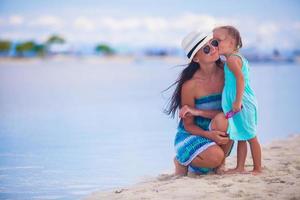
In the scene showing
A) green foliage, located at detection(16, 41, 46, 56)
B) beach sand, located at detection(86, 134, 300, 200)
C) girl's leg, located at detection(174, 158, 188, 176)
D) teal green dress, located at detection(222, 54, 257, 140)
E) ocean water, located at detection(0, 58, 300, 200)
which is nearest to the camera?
beach sand, located at detection(86, 134, 300, 200)

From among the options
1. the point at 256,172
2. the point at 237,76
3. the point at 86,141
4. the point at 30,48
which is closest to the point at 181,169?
the point at 256,172

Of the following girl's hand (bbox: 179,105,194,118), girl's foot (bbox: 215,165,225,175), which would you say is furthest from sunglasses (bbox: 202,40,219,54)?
girl's foot (bbox: 215,165,225,175)

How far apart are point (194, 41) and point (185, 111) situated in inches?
18.4

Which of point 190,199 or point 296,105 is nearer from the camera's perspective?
point 190,199

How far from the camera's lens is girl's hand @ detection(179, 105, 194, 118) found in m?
4.28

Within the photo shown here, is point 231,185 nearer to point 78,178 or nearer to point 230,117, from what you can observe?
point 230,117

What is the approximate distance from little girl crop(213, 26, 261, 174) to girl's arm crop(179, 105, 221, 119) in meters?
0.13

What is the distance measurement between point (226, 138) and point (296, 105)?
25.6 ft

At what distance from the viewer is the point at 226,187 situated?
152 inches

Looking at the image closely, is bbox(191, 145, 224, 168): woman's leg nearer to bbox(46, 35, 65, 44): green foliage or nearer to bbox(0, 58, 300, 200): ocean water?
bbox(0, 58, 300, 200): ocean water

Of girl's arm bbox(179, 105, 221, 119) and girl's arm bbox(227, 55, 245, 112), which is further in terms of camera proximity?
girl's arm bbox(179, 105, 221, 119)

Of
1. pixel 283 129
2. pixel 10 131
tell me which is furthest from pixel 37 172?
pixel 283 129

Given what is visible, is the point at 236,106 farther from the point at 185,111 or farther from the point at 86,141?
the point at 86,141

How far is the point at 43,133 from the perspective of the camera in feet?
24.9
